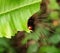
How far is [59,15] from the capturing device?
1928 mm

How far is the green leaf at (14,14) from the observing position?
2.33 feet

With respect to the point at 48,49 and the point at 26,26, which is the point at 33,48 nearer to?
the point at 48,49

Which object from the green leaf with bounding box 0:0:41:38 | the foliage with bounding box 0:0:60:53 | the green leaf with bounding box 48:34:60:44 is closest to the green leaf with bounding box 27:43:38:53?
the foliage with bounding box 0:0:60:53

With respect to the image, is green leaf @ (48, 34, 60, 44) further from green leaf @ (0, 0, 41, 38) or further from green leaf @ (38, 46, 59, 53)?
green leaf @ (0, 0, 41, 38)

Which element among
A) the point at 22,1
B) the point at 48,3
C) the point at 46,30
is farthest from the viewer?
the point at 48,3

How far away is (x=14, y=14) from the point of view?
0.74 meters

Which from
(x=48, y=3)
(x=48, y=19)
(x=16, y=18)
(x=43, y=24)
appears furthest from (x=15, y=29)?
(x=48, y=3)

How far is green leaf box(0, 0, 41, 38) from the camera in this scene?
0.71 metres

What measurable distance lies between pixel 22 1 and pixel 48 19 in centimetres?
119

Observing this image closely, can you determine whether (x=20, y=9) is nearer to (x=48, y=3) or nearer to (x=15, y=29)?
(x=15, y=29)

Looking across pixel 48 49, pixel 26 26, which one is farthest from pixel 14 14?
pixel 48 49

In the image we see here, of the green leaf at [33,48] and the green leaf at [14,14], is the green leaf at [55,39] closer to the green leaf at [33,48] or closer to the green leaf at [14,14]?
the green leaf at [33,48]

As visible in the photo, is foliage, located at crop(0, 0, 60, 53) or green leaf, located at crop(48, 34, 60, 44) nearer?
foliage, located at crop(0, 0, 60, 53)

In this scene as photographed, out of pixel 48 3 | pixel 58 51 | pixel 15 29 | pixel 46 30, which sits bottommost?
pixel 58 51
